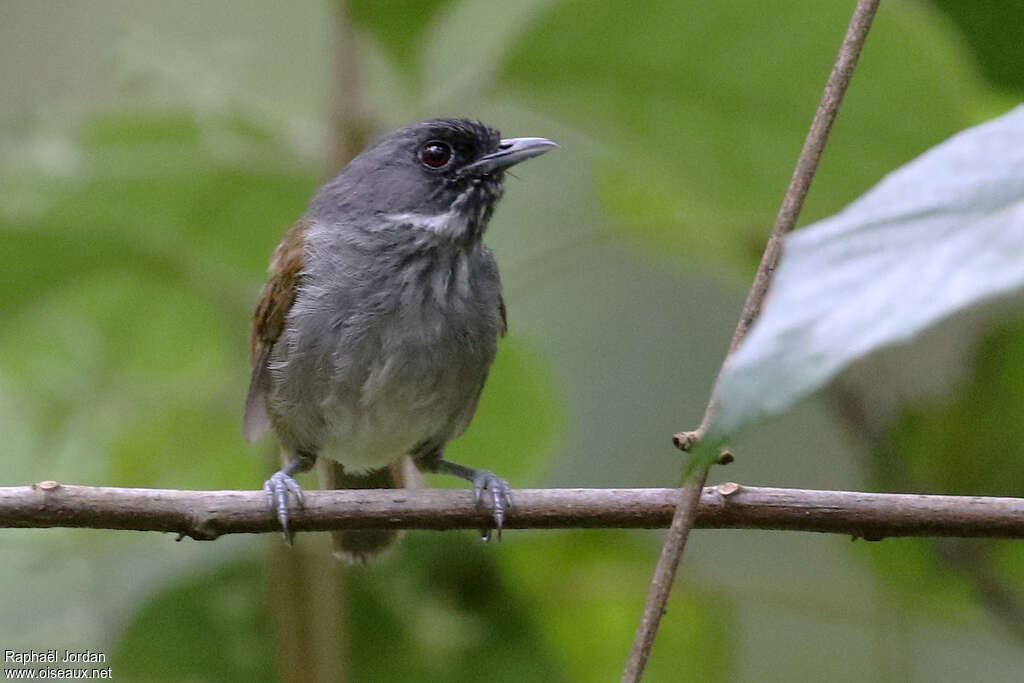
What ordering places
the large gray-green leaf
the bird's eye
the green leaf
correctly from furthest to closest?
the bird's eye
the green leaf
the large gray-green leaf

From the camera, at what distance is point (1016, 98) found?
3070 millimetres

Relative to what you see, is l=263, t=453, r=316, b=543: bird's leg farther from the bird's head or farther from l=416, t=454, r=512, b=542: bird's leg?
the bird's head

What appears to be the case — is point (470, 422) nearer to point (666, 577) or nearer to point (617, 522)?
point (617, 522)

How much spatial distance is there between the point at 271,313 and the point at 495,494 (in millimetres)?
1403

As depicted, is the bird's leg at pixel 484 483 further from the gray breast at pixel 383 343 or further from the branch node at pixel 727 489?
the branch node at pixel 727 489

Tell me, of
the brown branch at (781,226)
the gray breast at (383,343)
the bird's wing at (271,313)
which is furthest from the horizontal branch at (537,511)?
the bird's wing at (271,313)

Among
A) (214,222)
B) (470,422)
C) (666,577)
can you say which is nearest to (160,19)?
(214,222)

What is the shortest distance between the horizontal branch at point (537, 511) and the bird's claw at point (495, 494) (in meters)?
0.02

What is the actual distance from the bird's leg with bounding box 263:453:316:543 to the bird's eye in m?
1.04

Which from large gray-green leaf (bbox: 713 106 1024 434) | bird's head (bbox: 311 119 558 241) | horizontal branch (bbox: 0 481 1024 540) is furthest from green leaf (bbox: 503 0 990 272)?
large gray-green leaf (bbox: 713 106 1024 434)

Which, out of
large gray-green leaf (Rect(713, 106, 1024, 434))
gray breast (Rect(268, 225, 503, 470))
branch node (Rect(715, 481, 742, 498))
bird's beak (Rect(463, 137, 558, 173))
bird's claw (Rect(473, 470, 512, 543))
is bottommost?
large gray-green leaf (Rect(713, 106, 1024, 434))

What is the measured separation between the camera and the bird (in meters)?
3.57

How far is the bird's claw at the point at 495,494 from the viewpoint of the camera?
226 cm

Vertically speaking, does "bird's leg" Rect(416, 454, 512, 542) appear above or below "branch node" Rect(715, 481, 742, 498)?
above
